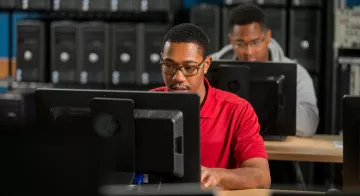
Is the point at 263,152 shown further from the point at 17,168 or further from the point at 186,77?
the point at 17,168

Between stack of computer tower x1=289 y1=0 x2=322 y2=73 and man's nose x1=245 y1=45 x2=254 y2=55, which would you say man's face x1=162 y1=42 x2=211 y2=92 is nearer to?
man's nose x1=245 y1=45 x2=254 y2=55

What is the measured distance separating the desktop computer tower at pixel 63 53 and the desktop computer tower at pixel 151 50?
458mm

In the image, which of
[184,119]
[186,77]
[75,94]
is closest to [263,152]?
[186,77]

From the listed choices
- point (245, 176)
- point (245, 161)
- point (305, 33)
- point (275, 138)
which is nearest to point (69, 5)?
point (305, 33)

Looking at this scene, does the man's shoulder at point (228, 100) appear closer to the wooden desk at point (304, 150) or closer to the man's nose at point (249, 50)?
the wooden desk at point (304, 150)

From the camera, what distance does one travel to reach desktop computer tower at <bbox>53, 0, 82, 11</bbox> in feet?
16.0

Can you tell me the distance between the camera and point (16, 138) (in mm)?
1084

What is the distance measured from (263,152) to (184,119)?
0.52m

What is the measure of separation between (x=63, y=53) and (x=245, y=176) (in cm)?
284

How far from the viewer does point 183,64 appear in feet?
7.55

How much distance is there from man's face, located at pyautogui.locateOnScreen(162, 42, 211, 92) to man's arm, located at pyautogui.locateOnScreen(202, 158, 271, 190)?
1.04 ft

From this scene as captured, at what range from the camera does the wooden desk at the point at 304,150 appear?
3.20 m

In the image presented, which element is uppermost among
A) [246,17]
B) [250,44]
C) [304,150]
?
[246,17]

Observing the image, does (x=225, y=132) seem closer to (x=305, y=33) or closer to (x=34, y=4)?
(x=305, y=33)
